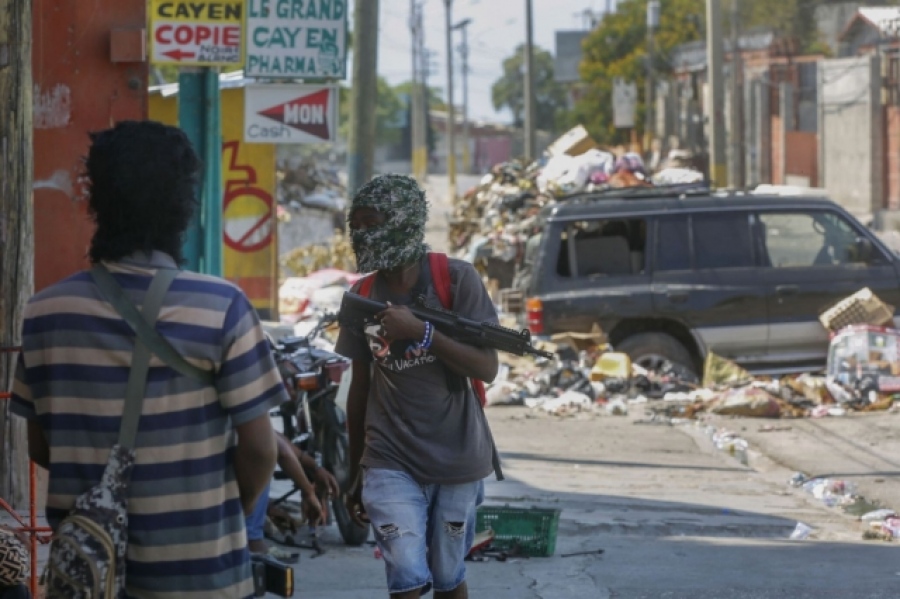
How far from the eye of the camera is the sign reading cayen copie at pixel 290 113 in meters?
10.7

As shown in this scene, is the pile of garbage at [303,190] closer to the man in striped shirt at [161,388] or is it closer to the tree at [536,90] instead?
the man in striped shirt at [161,388]

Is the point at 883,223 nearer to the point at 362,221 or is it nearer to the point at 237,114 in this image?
the point at 237,114

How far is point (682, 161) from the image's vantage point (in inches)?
1222

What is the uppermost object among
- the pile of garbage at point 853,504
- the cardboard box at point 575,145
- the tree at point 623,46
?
the tree at point 623,46

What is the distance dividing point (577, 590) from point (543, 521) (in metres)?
0.78

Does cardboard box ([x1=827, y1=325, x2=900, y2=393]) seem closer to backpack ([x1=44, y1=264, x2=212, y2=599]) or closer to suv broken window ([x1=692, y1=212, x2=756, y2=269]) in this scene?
suv broken window ([x1=692, y1=212, x2=756, y2=269])

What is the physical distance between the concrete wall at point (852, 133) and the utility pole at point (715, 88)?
12480 millimetres

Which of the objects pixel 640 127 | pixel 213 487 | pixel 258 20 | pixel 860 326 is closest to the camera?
pixel 213 487

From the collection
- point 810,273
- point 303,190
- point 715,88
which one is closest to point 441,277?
point 810,273

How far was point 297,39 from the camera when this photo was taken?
10125mm

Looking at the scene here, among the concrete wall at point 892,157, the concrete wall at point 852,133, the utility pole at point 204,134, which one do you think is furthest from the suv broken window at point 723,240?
the concrete wall at point 852,133

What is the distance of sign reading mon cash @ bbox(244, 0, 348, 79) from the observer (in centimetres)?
998

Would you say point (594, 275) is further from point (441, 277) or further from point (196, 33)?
point (441, 277)

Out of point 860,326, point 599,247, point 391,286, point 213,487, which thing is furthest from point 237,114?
point 213,487
